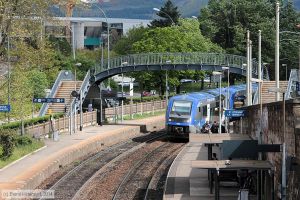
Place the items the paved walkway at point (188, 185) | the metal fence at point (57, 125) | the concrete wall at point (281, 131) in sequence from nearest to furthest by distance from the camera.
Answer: the concrete wall at point (281, 131), the paved walkway at point (188, 185), the metal fence at point (57, 125)

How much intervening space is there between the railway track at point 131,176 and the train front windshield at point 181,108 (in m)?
3.17

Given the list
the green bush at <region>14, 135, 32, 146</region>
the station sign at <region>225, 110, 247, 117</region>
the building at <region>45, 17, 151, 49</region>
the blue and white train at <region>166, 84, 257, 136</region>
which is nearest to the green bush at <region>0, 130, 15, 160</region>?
the green bush at <region>14, 135, 32, 146</region>

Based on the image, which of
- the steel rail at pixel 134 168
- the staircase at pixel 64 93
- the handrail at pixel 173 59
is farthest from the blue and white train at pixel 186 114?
the handrail at pixel 173 59

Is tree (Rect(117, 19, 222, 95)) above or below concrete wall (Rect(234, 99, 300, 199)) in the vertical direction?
above

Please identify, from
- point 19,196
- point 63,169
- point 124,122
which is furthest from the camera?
point 124,122

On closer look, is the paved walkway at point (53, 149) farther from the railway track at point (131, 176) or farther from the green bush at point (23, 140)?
the railway track at point (131, 176)

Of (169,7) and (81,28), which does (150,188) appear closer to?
(169,7)

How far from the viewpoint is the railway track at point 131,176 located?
27266mm

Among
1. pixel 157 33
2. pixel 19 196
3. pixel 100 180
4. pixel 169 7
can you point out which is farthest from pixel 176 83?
pixel 19 196

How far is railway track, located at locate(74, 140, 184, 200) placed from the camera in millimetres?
27266

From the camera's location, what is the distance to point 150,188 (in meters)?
28.2

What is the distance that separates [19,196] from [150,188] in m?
6.08

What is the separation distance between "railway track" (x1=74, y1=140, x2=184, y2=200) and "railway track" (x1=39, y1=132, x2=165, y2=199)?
42 cm

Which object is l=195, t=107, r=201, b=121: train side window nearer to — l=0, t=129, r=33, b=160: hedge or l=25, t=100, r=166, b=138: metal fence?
l=25, t=100, r=166, b=138: metal fence
